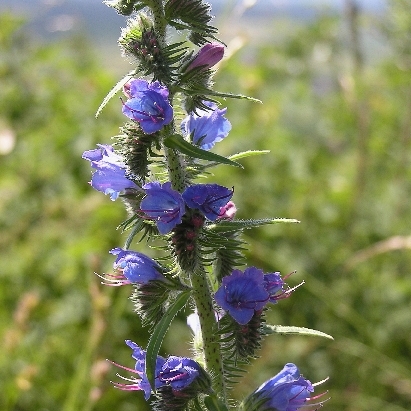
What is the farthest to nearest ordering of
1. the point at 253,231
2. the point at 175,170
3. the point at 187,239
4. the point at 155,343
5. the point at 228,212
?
the point at 253,231 < the point at 228,212 < the point at 175,170 < the point at 187,239 < the point at 155,343

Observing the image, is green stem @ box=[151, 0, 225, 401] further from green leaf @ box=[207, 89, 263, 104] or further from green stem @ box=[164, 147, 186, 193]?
green leaf @ box=[207, 89, 263, 104]

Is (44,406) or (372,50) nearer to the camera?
(44,406)

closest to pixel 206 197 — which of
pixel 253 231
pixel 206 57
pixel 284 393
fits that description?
pixel 206 57

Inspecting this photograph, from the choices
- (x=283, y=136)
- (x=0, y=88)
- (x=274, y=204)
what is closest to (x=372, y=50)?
(x=283, y=136)

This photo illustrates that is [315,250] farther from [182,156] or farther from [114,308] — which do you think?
[182,156]

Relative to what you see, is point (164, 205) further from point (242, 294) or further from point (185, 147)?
point (242, 294)

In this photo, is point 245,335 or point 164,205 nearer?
point 164,205

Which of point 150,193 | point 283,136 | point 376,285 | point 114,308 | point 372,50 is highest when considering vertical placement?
point 372,50
